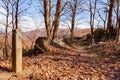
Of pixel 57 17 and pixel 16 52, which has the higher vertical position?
pixel 57 17

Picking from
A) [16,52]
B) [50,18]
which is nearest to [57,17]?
[50,18]

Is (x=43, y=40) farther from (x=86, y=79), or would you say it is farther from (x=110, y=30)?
(x=110, y=30)

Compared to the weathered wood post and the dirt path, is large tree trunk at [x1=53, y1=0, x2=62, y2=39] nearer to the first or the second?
the dirt path

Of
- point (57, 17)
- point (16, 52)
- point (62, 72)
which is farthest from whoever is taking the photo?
point (57, 17)

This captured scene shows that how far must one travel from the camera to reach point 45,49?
1159cm

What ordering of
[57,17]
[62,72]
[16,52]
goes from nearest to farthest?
[16,52]
[62,72]
[57,17]

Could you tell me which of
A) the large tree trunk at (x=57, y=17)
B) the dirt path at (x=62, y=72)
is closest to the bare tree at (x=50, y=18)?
the large tree trunk at (x=57, y=17)

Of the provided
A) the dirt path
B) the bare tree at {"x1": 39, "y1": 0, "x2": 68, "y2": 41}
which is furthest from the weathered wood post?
the bare tree at {"x1": 39, "y1": 0, "x2": 68, "y2": 41}

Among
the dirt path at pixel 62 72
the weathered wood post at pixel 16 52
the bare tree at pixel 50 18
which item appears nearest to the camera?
the dirt path at pixel 62 72

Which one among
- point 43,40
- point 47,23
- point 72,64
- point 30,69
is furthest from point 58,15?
point 30,69

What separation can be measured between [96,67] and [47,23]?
23.4 feet

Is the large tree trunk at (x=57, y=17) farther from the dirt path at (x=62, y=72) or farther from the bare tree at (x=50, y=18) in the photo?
the dirt path at (x=62, y=72)

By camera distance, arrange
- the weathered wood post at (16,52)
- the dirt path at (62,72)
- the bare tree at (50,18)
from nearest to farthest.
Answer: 1. the dirt path at (62,72)
2. the weathered wood post at (16,52)
3. the bare tree at (50,18)

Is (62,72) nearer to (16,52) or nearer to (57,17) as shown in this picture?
(16,52)
